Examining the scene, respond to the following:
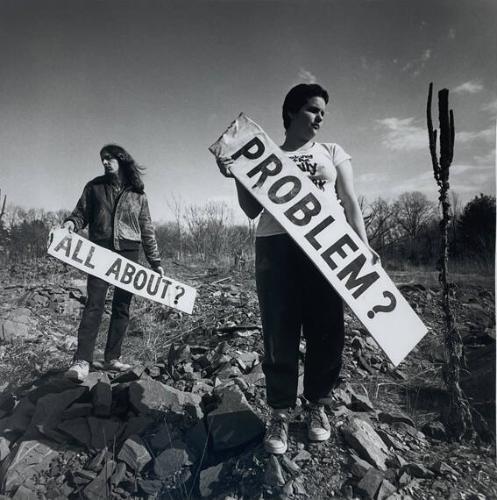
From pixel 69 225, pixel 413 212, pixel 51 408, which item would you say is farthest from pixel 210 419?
pixel 413 212

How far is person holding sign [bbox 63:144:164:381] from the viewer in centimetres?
243

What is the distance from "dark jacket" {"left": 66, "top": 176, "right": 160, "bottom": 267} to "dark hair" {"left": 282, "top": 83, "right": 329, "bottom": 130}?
137 cm

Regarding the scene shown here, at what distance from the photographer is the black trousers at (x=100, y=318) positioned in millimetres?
2422

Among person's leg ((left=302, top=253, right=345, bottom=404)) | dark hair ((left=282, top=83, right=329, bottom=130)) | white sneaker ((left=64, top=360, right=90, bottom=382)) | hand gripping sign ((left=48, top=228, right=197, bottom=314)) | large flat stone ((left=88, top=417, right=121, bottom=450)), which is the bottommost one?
large flat stone ((left=88, top=417, right=121, bottom=450))

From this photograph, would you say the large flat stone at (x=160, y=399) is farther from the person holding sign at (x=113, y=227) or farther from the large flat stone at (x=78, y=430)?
the person holding sign at (x=113, y=227)

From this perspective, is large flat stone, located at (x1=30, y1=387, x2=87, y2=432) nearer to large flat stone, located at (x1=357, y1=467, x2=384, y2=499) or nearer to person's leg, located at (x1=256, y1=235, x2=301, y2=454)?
person's leg, located at (x1=256, y1=235, x2=301, y2=454)

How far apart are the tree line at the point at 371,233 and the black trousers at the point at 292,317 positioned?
1.05 meters

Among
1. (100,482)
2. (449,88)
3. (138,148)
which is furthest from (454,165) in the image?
(100,482)

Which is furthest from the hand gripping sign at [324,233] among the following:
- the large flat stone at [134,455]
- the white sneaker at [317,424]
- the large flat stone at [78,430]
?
the large flat stone at [78,430]

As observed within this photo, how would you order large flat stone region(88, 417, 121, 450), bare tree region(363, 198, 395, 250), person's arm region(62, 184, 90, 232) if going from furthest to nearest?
1. bare tree region(363, 198, 395, 250)
2. person's arm region(62, 184, 90, 232)
3. large flat stone region(88, 417, 121, 450)

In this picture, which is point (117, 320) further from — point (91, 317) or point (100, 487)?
point (100, 487)

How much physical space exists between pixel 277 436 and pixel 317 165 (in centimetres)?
140

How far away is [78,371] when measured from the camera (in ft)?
7.63

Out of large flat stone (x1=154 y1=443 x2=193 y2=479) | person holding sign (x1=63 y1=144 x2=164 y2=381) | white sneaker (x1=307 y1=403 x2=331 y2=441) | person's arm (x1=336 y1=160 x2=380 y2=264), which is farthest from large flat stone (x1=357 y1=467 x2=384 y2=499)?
person holding sign (x1=63 y1=144 x2=164 y2=381)
